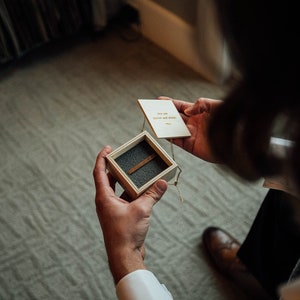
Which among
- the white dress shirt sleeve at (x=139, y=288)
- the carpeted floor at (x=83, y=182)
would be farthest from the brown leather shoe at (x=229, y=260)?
the white dress shirt sleeve at (x=139, y=288)

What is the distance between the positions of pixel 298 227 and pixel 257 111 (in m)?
0.53

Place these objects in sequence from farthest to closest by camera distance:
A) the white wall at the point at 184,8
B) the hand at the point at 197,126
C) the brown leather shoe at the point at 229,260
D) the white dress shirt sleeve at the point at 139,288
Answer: the white wall at the point at 184,8 → the brown leather shoe at the point at 229,260 → the hand at the point at 197,126 → the white dress shirt sleeve at the point at 139,288

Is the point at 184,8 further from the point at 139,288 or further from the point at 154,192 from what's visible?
the point at 139,288

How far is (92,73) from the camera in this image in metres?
1.76

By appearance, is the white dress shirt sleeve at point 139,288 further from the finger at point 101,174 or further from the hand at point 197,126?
the hand at point 197,126

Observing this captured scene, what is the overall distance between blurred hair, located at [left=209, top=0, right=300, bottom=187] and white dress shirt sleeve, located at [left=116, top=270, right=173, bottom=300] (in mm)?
364

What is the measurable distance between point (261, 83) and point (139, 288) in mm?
487

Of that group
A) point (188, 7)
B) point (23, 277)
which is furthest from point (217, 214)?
point (188, 7)

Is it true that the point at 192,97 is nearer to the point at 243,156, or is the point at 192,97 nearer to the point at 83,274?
the point at 83,274

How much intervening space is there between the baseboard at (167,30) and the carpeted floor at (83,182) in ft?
0.16

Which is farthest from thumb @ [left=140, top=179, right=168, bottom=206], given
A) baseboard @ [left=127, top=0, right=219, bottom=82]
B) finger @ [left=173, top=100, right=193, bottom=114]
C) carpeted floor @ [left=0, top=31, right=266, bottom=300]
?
baseboard @ [left=127, top=0, right=219, bottom=82]

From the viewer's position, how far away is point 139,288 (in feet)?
2.29

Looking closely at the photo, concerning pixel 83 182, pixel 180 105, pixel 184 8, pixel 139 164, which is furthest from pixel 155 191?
pixel 184 8

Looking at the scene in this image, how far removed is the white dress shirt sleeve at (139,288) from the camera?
0.69 m
